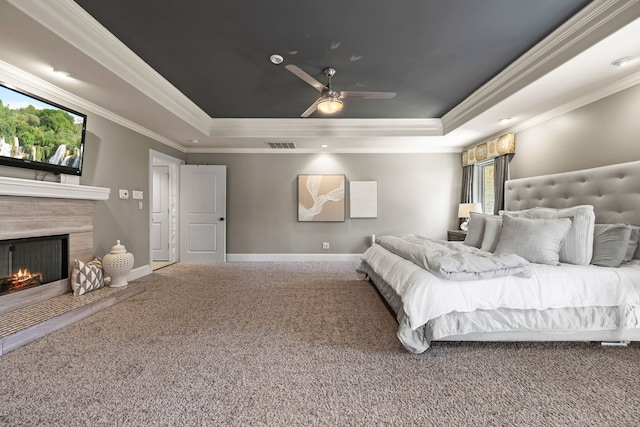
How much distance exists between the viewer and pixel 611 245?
7.51ft

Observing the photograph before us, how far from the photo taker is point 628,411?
1.46 m

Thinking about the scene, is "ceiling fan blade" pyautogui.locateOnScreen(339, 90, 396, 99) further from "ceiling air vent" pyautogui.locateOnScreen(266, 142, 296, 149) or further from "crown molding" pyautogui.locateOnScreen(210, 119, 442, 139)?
"ceiling air vent" pyautogui.locateOnScreen(266, 142, 296, 149)

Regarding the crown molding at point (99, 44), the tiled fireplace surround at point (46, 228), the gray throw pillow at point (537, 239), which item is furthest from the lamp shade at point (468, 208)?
the tiled fireplace surround at point (46, 228)

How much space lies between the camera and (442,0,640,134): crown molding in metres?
2.02

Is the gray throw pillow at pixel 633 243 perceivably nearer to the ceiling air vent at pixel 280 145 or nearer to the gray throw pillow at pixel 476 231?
the gray throw pillow at pixel 476 231

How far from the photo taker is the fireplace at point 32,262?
2.61 meters

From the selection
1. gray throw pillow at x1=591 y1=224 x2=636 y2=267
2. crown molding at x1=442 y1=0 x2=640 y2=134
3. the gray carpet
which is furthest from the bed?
crown molding at x1=442 y1=0 x2=640 y2=134

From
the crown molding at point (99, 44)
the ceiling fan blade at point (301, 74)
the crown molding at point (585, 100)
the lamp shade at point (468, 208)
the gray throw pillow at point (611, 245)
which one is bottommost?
the gray throw pillow at point (611, 245)

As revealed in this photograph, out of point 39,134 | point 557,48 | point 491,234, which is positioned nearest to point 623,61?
point 557,48

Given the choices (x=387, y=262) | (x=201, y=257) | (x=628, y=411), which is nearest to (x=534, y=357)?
(x=628, y=411)

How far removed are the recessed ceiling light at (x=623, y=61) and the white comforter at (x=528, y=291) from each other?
1.74 metres

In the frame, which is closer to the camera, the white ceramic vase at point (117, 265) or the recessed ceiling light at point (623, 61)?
the recessed ceiling light at point (623, 61)

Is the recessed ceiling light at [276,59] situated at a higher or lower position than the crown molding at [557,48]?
higher

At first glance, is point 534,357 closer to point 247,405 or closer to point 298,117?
point 247,405
